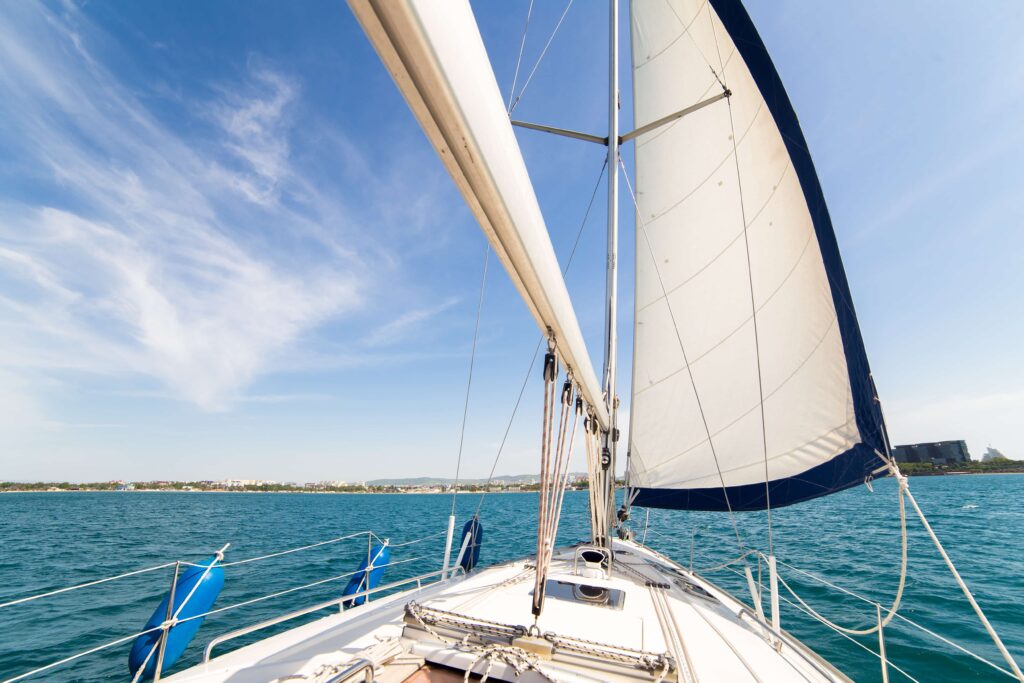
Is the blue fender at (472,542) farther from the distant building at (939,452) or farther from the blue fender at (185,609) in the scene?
the distant building at (939,452)

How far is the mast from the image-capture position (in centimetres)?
644

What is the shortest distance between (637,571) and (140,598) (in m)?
11.9

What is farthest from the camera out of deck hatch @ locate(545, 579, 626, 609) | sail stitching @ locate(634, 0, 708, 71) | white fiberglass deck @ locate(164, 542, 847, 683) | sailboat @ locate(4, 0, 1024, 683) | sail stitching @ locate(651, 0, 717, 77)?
sail stitching @ locate(651, 0, 717, 77)

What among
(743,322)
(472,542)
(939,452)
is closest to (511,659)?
(472,542)

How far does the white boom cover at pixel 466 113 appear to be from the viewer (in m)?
1.19

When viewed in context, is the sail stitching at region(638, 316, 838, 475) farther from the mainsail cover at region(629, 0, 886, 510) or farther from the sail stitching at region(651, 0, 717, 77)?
the sail stitching at region(651, 0, 717, 77)

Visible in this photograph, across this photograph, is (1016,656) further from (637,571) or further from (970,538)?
(970,538)

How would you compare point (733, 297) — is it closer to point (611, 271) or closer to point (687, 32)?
point (611, 271)

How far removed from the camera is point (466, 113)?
1.46 m

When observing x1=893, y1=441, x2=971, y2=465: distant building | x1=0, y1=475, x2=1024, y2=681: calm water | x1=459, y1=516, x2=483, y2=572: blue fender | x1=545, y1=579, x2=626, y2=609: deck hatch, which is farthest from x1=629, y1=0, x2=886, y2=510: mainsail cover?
x1=893, y1=441, x2=971, y2=465: distant building

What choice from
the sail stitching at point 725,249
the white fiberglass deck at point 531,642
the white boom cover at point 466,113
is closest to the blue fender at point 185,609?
the white fiberglass deck at point 531,642

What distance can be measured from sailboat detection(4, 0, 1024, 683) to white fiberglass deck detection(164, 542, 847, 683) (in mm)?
20

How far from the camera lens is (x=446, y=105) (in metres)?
1.40

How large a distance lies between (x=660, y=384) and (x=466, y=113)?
7679 mm
